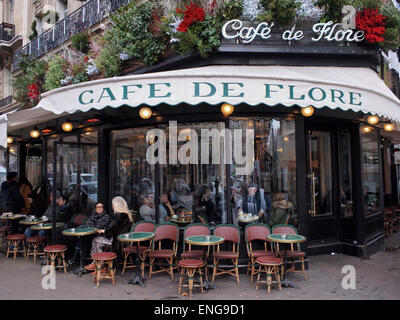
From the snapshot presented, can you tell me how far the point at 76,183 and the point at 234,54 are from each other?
15.2 feet

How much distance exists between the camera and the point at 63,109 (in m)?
5.59

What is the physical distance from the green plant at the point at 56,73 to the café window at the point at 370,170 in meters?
7.92

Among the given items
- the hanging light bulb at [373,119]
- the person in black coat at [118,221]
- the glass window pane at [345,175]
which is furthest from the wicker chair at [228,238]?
the hanging light bulb at [373,119]

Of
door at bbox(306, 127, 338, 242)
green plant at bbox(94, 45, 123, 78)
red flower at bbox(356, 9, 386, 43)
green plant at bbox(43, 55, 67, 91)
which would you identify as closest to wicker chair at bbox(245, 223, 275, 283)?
door at bbox(306, 127, 338, 242)

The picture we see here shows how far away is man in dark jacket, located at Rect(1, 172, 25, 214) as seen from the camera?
1008cm

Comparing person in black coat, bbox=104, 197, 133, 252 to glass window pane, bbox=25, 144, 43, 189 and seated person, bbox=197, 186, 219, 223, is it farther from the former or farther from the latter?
glass window pane, bbox=25, 144, 43, 189

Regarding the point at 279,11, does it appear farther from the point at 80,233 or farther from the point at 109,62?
the point at 80,233

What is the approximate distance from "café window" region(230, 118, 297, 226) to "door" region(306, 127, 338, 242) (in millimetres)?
1076

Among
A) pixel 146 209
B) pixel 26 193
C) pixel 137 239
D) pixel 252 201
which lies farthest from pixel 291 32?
pixel 26 193

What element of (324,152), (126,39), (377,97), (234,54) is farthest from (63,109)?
(324,152)

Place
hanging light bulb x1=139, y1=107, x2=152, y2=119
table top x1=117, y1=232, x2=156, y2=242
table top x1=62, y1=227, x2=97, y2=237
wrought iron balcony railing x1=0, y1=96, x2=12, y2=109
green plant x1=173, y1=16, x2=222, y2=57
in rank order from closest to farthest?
table top x1=117, y1=232, x2=156, y2=242, table top x1=62, y1=227, x2=97, y2=237, green plant x1=173, y1=16, x2=222, y2=57, hanging light bulb x1=139, y1=107, x2=152, y2=119, wrought iron balcony railing x1=0, y1=96, x2=12, y2=109

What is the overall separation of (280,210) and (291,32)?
3.53 meters

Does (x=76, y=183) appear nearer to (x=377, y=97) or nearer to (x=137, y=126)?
(x=137, y=126)

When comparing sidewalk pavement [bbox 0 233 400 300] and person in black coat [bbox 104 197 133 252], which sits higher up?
person in black coat [bbox 104 197 133 252]
